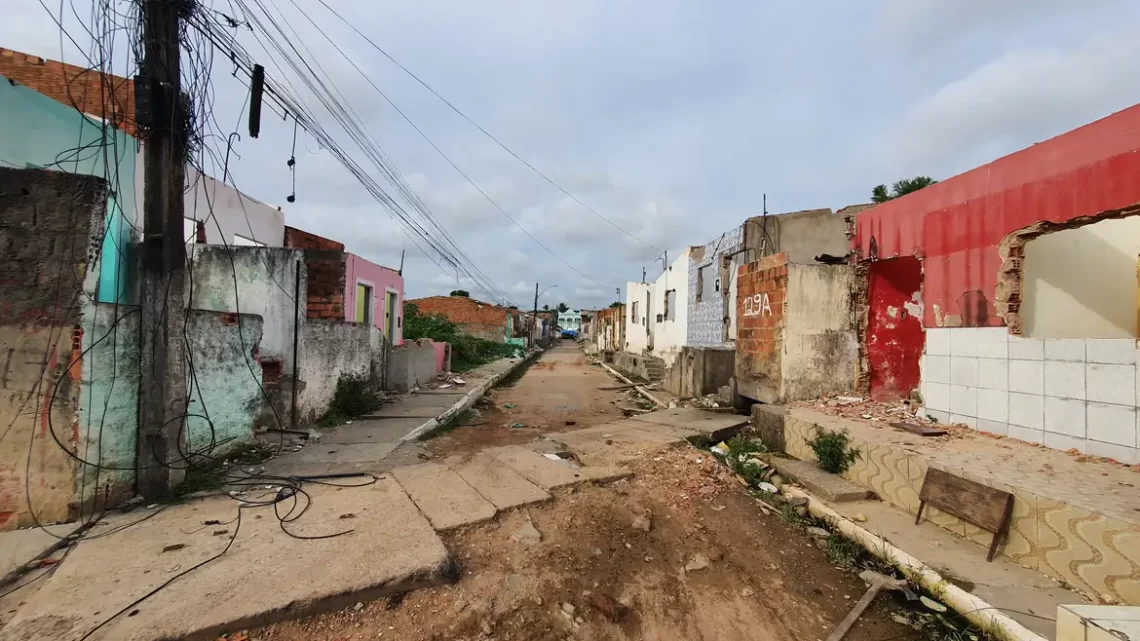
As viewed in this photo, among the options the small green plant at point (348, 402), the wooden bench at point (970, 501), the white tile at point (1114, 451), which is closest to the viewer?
the wooden bench at point (970, 501)

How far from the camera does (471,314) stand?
31.2 m

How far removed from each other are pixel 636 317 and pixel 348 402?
15.9m

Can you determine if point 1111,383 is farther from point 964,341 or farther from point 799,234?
point 799,234

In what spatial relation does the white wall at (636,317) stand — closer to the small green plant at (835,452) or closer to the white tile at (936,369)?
the white tile at (936,369)

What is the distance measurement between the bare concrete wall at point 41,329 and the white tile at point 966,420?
26.5 feet

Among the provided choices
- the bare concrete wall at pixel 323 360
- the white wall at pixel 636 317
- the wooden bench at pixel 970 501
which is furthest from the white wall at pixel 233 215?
the white wall at pixel 636 317

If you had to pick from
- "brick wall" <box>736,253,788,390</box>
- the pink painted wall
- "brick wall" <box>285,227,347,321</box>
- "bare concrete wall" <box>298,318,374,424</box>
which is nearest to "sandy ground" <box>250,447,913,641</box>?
"brick wall" <box>736,253,788,390</box>

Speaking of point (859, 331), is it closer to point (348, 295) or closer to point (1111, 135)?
point (1111, 135)

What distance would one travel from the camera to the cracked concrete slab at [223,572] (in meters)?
2.41

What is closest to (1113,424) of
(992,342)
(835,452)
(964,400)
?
(992,342)

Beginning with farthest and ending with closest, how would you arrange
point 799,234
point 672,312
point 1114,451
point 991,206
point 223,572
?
point 672,312 → point 799,234 → point 991,206 → point 1114,451 → point 223,572

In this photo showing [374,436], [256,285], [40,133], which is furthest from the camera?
[40,133]

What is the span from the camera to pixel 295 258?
7.02 m

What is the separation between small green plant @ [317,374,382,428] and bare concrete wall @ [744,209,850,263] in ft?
30.2
